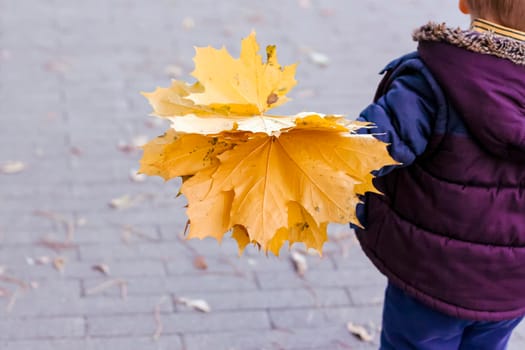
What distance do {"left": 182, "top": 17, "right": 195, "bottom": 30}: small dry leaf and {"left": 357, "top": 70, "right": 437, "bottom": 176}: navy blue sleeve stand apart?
4.19 meters

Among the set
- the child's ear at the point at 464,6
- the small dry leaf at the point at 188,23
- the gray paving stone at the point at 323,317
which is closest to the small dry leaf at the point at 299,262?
the gray paving stone at the point at 323,317

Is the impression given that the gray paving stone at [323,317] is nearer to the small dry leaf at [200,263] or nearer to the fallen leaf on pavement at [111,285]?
the small dry leaf at [200,263]

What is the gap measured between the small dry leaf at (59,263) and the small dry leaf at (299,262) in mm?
956

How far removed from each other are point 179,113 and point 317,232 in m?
0.41

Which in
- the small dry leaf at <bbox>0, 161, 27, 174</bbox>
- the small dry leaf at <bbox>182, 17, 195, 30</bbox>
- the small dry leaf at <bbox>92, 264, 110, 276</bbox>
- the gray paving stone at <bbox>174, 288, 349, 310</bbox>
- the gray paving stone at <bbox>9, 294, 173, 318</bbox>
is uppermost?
the small dry leaf at <bbox>182, 17, 195, 30</bbox>

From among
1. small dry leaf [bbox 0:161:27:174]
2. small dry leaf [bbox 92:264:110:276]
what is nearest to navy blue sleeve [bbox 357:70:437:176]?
small dry leaf [bbox 92:264:110:276]

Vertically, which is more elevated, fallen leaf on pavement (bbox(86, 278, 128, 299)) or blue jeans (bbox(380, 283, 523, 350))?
blue jeans (bbox(380, 283, 523, 350))

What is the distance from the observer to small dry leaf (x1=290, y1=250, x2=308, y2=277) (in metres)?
3.52

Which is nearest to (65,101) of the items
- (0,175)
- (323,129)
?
(0,175)

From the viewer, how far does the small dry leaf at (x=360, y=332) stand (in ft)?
10.3

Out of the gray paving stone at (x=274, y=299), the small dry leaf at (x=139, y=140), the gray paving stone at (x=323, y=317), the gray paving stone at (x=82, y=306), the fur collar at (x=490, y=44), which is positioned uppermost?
the fur collar at (x=490, y=44)

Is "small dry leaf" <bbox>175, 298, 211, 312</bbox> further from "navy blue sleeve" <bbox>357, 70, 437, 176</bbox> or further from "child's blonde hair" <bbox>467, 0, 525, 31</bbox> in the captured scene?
"child's blonde hair" <bbox>467, 0, 525, 31</bbox>

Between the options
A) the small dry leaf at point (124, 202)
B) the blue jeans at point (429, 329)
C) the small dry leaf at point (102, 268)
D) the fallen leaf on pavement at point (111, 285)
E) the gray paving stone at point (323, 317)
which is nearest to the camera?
the blue jeans at point (429, 329)

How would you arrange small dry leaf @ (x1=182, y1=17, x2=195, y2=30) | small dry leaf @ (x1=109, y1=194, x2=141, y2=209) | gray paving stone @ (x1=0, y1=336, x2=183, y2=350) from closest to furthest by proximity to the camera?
gray paving stone @ (x1=0, y1=336, x2=183, y2=350) → small dry leaf @ (x1=109, y1=194, x2=141, y2=209) → small dry leaf @ (x1=182, y1=17, x2=195, y2=30)
